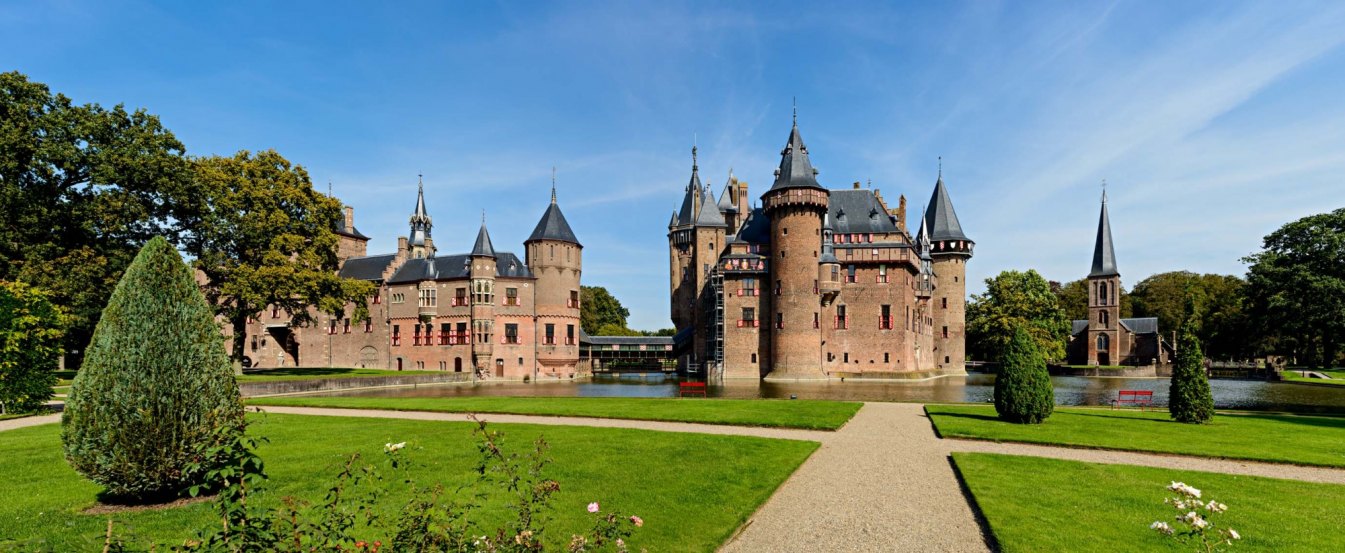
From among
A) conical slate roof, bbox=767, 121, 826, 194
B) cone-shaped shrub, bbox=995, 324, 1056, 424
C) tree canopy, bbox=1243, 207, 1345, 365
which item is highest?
conical slate roof, bbox=767, 121, 826, 194

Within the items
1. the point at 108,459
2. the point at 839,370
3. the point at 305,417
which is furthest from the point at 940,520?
the point at 839,370

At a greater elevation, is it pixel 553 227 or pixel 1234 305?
pixel 553 227

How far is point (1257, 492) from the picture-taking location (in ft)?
31.3

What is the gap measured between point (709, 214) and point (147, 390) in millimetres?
51297

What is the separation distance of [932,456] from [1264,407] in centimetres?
2248

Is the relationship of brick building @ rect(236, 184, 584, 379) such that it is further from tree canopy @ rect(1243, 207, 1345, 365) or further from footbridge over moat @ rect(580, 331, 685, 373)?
tree canopy @ rect(1243, 207, 1345, 365)

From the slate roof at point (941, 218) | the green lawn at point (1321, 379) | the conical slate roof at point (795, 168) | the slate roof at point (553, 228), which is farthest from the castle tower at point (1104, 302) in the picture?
the slate roof at point (553, 228)

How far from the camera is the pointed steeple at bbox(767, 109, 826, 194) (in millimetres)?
44875

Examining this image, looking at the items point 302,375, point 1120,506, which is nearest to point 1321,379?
point 1120,506

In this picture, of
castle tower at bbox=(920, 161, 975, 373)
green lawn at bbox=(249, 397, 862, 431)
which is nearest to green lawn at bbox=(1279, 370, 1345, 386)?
castle tower at bbox=(920, 161, 975, 373)

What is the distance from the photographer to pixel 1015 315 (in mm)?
63000

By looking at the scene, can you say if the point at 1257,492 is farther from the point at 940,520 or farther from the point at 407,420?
the point at 407,420

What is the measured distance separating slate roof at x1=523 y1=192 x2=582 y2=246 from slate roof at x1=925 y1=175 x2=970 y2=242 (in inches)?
1144

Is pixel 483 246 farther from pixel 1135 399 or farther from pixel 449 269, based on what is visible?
pixel 1135 399
